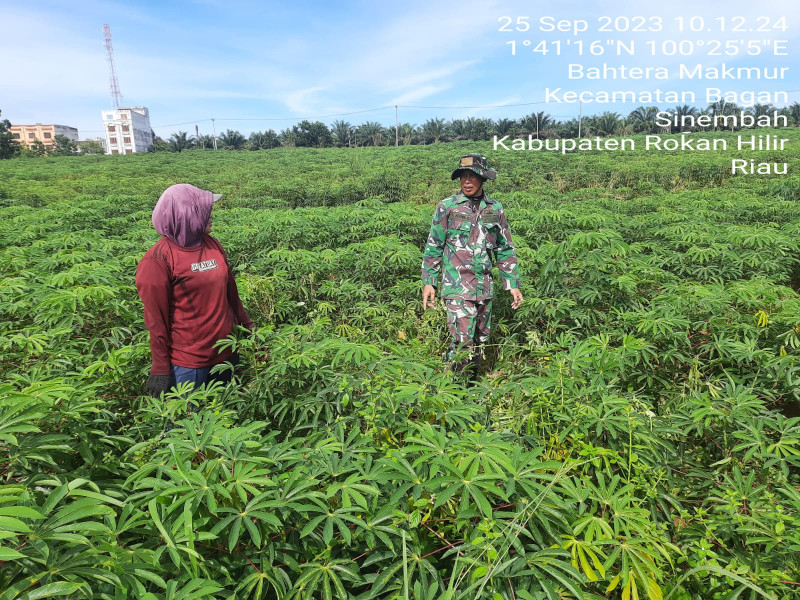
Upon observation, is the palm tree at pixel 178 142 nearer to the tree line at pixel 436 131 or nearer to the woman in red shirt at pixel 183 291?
the tree line at pixel 436 131

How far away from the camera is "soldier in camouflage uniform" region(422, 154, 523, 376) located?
2.63 m

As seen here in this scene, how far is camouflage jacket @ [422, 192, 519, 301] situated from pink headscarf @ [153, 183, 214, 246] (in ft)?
4.72

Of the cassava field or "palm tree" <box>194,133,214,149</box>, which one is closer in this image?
the cassava field

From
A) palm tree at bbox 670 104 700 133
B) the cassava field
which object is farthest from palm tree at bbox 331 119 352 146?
the cassava field

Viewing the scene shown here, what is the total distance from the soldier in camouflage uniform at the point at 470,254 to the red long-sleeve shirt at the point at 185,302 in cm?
131

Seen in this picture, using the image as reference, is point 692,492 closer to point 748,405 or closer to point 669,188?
point 748,405

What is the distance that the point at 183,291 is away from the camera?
1.78 m

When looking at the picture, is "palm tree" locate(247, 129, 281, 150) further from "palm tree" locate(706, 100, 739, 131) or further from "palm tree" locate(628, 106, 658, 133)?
"palm tree" locate(706, 100, 739, 131)

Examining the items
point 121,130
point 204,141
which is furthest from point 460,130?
point 121,130

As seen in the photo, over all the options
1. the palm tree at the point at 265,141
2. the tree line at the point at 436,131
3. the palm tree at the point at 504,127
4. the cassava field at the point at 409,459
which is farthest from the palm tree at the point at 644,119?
the cassava field at the point at 409,459

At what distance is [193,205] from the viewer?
1740 millimetres

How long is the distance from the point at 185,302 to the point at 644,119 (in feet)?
141

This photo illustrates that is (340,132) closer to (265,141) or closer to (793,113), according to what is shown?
(265,141)

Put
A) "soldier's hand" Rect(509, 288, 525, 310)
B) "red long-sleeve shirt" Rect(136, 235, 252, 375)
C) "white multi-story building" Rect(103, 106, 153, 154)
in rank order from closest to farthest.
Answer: "red long-sleeve shirt" Rect(136, 235, 252, 375)
"soldier's hand" Rect(509, 288, 525, 310)
"white multi-story building" Rect(103, 106, 153, 154)
